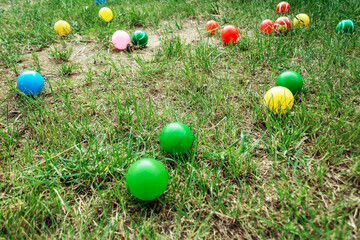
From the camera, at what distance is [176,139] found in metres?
1.56

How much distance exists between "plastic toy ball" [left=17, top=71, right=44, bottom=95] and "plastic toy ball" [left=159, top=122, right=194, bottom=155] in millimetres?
1298

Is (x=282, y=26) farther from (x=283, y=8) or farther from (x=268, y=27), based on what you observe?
(x=283, y=8)

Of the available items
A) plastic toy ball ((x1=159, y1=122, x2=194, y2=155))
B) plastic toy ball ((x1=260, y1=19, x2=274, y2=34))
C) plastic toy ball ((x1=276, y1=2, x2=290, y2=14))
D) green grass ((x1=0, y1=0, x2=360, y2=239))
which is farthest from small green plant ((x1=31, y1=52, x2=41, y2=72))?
plastic toy ball ((x1=276, y1=2, x2=290, y2=14))

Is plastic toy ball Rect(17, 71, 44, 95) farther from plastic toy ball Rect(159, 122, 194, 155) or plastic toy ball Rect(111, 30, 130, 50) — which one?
plastic toy ball Rect(159, 122, 194, 155)

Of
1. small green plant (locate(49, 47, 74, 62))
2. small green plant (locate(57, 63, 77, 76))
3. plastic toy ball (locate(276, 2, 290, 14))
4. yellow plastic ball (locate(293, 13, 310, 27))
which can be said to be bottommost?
yellow plastic ball (locate(293, 13, 310, 27))

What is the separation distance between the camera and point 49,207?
1376mm

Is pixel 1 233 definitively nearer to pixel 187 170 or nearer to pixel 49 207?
pixel 49 207

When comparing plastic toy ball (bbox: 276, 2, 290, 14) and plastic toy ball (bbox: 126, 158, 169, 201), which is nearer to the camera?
plastic toy ball (bbox: 126, 158, 169, 201)

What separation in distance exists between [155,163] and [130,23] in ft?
9.82

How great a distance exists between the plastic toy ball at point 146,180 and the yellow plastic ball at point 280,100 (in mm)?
998

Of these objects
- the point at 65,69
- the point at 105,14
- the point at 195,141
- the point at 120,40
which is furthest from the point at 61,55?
the point at 195,141

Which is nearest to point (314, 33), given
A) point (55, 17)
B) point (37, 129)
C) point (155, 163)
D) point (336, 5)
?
point (336, 5)

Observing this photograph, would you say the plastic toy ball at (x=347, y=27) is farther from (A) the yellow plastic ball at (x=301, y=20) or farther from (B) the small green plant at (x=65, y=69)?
(B) the small green plant at (x=65, y=69)

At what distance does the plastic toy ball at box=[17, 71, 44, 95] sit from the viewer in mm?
2135
